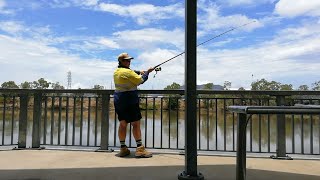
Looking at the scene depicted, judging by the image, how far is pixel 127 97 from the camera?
5.25 m

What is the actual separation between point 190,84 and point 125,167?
1.55 meters

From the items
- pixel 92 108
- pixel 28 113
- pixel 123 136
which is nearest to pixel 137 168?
pixel 123 136

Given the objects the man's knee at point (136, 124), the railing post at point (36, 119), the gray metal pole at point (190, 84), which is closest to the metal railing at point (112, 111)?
the railing post at point (36, 119)

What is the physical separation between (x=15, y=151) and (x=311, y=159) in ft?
15.3

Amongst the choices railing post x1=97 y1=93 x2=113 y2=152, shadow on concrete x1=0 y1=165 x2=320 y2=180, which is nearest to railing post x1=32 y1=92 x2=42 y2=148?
railing post x1=97 y1=93 x2=113 y2=152

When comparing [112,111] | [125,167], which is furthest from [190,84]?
[112,111]

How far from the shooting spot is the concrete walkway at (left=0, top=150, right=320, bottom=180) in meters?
4.04

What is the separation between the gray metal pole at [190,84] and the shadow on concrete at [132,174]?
1.26ft

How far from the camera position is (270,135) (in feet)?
18.7

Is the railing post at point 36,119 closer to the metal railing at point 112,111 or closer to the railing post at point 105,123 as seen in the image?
the metal railing at point 112,111

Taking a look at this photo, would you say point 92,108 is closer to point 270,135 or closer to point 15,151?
point 15,151

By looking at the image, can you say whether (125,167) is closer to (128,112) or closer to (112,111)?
(128,112)

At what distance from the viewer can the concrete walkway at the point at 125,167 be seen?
4.04 m

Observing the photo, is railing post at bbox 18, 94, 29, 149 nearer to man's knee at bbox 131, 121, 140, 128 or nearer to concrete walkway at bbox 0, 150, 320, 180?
concrete walkway at bbox 0, 150, 320, 180
